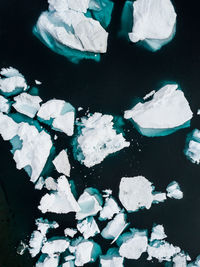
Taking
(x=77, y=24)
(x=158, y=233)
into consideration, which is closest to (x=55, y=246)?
(x=158, y=233)

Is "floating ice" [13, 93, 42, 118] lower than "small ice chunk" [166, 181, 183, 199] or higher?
higher

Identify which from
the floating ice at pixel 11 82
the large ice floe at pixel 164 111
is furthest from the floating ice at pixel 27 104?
the large ice floe at pixel 164 111

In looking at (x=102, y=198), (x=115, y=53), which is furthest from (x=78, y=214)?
(x=115, y=53)

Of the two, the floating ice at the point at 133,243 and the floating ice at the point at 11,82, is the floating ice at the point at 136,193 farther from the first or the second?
the floating ice at the point at 11,82

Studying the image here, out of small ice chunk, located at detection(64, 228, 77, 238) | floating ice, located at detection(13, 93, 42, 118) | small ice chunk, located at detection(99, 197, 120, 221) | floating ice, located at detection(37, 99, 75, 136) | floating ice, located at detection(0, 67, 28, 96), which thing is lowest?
small ice chunk, located at detection(64, 228, 77, 238)

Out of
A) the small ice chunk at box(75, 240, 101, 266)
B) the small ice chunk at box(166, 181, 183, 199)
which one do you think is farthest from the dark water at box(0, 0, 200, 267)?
the small ice chunk at box(75, 240, 101, 266)

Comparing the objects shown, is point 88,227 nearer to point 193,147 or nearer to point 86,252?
point 86,252

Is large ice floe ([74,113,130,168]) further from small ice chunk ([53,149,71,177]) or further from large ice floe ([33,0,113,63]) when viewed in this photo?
large ice floe ([33,0,113,63])
